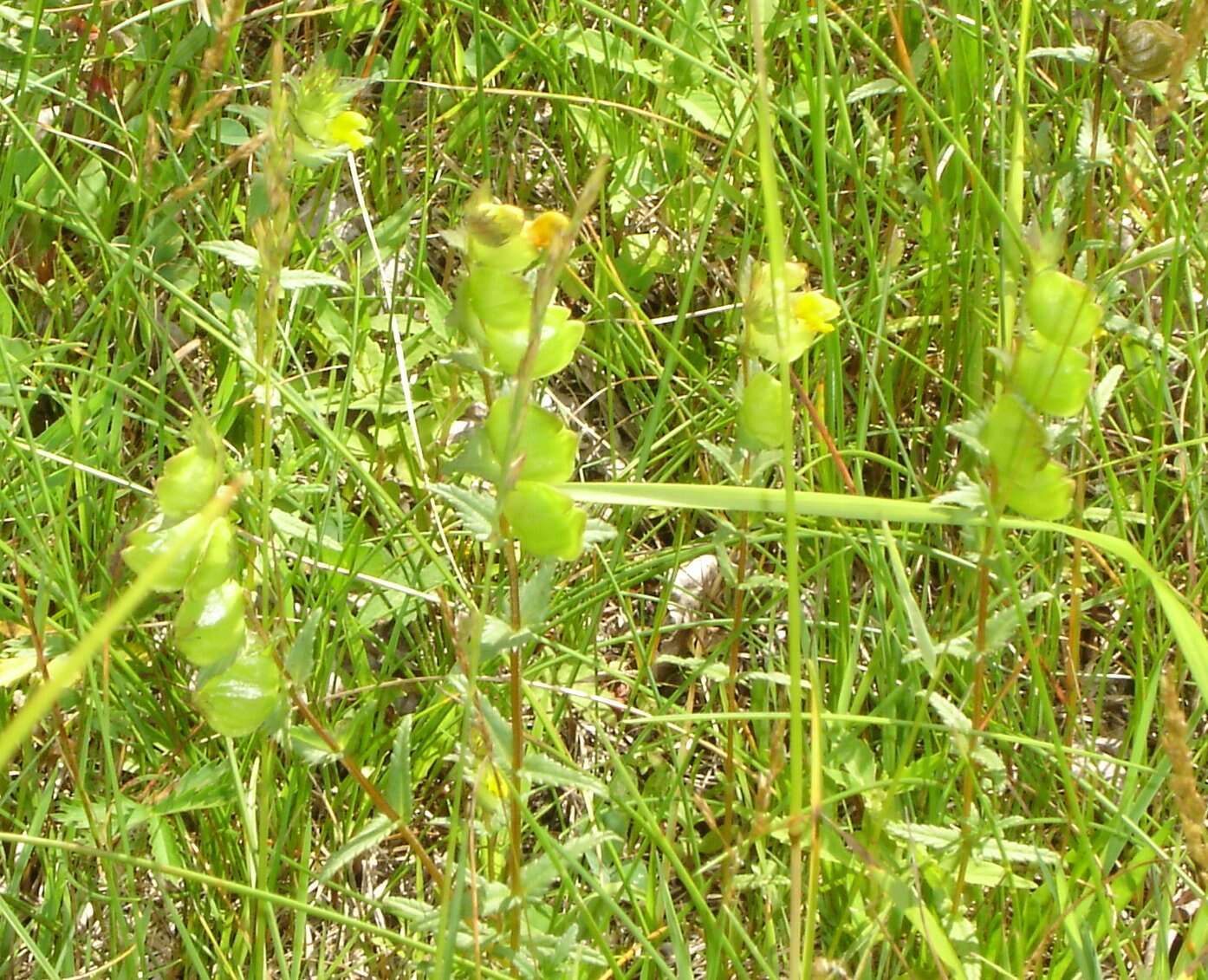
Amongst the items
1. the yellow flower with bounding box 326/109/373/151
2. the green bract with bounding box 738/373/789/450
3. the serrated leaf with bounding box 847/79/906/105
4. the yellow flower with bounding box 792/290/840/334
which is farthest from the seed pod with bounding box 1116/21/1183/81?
the yellow flower with bounding box 326/109/373/151

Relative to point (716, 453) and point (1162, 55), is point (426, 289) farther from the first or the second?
point (1162, 55)

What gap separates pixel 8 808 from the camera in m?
1.52

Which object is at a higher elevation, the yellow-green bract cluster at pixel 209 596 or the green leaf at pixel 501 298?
the green leaf at pixel 501 298

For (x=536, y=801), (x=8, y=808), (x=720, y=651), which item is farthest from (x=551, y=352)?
(x=8, y=808)

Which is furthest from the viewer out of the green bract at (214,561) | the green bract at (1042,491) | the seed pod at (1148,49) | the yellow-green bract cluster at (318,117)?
the seed pod at (1148,49)

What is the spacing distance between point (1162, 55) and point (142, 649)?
136cm

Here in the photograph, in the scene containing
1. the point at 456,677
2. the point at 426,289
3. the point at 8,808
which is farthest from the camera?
the point at 426,289

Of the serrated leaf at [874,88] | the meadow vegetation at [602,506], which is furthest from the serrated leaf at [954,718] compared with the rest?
the serrated leaf at [874,88]

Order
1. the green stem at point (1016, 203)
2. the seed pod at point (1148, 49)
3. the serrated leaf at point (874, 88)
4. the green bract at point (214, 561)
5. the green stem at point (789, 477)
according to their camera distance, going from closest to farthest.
A: 1. the green stem at point (789, 477)
2. the green bract at point (214, 561)
3. the green stem at point (1016, 203)
4. the seed pod at point (1148, 49)
5. the serrated leaf at point (874, 88)

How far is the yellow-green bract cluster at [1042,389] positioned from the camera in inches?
38.1

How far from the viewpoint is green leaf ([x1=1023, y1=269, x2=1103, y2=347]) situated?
37.8 inches

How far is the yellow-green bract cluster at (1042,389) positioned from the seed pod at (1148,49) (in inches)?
26.9

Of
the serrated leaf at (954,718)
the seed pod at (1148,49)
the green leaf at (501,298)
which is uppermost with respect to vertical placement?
the seed pod at (1148,49)

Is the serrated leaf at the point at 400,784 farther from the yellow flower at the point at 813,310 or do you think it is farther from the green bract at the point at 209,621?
the yellow flower at the point at 813,310
